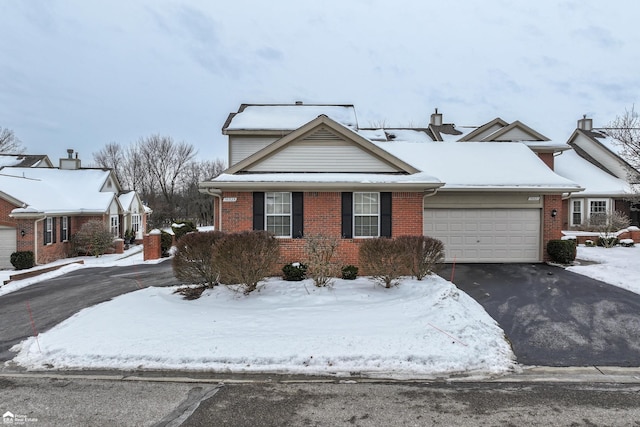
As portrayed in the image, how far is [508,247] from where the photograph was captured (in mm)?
14016

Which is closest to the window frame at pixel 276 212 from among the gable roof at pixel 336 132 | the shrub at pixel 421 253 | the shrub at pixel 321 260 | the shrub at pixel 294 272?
the gable roof at pixel 336 132

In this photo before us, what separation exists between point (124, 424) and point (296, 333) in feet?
10.1

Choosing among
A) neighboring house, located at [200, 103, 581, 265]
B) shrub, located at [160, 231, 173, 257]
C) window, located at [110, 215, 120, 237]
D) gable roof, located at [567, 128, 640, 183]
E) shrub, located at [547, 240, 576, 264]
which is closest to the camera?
neighboring house, located at [200, 103, 581, 265]

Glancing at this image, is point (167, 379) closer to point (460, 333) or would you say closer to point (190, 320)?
point (190, 320)

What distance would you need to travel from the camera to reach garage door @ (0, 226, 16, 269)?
18688 millimetres

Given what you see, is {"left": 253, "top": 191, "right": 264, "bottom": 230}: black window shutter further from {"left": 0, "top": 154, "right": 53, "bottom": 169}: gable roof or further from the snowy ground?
{"left": 0, "top": 154, "right": 53, "bottom": 169}: gable roof

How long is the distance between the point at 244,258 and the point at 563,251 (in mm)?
11572

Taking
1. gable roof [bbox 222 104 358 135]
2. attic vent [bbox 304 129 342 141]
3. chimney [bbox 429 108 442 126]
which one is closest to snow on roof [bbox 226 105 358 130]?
gable roof [bbox 222 104 358 135]

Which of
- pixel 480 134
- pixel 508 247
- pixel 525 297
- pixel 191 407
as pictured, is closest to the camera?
pixel 191 407

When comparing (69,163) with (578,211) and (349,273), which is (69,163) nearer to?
(349,273)

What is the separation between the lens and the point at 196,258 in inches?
361

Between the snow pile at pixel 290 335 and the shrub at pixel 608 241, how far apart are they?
13308 millimetres

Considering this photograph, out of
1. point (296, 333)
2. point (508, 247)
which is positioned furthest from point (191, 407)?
point (508, 247)

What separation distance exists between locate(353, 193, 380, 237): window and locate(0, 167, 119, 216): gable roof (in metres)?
17.2
